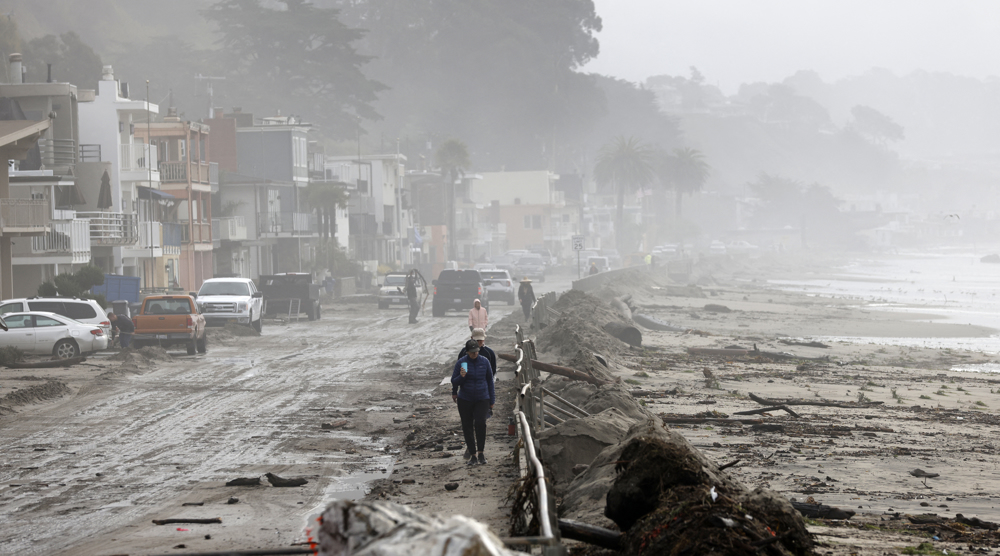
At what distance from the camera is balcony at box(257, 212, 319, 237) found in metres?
60.8

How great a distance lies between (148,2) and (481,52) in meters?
59.7

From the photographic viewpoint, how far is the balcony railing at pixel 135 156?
47.4 metres

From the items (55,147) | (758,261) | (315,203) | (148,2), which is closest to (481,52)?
(758,261)

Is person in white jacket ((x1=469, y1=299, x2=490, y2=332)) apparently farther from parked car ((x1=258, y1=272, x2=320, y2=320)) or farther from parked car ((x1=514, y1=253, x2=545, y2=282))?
parked car ((x1=514, y1=253, x2=545, y2=282))

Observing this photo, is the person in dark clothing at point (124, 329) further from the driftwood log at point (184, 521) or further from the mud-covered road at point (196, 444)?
the driftwood log at point (184, 521)

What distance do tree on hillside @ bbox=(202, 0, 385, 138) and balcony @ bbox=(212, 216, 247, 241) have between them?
3725cm

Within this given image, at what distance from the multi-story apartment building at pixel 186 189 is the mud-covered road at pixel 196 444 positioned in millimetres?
24712

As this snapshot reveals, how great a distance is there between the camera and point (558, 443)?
37.9 ft

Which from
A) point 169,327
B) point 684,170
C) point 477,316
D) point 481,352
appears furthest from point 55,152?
point 684,170

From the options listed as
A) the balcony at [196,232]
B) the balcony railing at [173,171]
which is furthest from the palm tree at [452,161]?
the balcony railing at [173,171]

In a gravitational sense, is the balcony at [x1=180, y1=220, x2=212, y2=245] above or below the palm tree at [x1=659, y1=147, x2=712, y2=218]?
below

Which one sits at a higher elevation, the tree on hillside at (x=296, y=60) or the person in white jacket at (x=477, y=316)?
the tree on hillside at (x=296, y=60)

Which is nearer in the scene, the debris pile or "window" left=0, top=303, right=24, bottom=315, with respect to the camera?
the debris pile

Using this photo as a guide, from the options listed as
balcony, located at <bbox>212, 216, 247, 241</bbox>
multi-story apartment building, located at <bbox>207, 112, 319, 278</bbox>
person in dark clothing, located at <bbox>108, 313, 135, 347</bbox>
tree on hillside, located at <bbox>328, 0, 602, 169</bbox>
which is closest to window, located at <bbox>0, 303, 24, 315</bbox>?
person in dark clothing, located at <bbox>108, 313, 135, 347</bbox>
